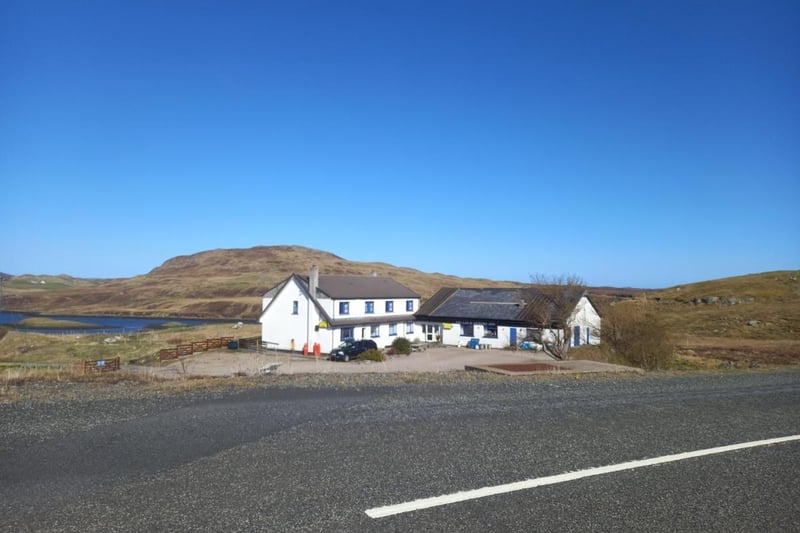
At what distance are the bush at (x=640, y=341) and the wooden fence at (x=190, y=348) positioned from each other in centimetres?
3370

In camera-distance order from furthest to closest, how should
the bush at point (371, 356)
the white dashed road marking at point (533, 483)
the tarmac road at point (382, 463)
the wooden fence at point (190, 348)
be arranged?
the wooden fence at point (190, 348) < the bush at point (371, 356) < the white dashed road marking at point (533, 483) < the tarmac road at point (382, 463)

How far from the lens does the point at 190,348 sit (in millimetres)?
46344

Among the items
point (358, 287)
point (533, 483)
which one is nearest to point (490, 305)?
point (358, 287)

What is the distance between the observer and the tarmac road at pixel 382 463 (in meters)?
5.18

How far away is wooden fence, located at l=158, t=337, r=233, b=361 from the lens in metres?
44.0

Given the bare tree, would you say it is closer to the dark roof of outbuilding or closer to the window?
the dark roof of outbuilding

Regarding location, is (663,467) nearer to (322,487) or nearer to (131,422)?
(322,487)

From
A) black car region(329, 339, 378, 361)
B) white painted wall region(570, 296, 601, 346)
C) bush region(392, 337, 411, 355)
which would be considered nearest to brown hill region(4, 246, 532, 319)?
bush region(392, 337, 411, 355)

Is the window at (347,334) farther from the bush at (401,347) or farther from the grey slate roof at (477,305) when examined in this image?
the grey slate roof at (477,305)

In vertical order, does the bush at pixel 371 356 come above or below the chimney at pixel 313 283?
below

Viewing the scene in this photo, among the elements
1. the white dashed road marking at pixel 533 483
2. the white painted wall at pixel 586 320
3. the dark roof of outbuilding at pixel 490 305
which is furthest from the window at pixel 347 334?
the white dashed road marking at pixel 533 483

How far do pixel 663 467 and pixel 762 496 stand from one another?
1.11 m

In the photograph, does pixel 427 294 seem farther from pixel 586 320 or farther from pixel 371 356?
pixel 371 356

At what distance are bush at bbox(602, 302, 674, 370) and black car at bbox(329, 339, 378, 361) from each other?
1817cm
